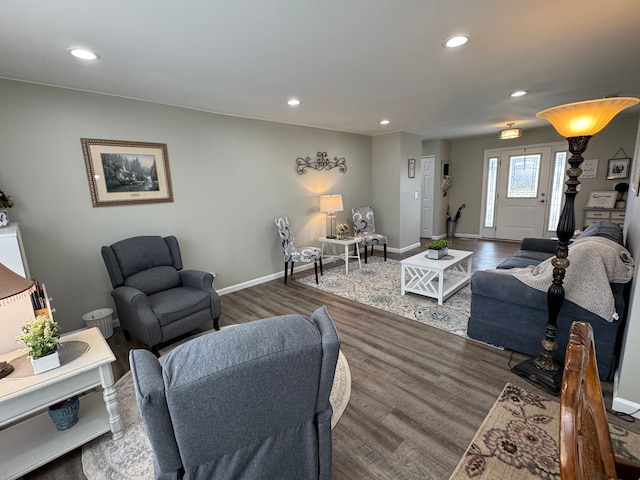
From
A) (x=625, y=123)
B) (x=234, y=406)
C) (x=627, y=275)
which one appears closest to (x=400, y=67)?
(x=627, y=275)

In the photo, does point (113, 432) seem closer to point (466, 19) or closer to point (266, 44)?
point (266, 44)

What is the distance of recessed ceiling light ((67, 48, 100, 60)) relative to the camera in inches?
78.1

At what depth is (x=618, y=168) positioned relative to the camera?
508 cm

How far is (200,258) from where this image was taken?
374cm

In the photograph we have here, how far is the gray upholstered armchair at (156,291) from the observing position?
2.48 m

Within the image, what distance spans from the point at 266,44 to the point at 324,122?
2648 mm

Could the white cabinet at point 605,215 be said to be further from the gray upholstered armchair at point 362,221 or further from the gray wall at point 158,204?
the gray wall at point 158,204

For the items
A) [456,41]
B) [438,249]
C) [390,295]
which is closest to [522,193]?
[438,249]

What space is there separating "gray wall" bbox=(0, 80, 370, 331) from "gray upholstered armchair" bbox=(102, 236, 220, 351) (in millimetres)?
353

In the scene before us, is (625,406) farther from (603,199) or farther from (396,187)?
(603,199)

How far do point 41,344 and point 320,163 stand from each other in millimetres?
4230

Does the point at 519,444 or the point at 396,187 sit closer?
the point at 519,444

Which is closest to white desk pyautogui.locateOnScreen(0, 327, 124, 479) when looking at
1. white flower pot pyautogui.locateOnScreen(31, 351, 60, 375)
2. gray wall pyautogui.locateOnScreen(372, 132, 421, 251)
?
white flower pot pyautogui.locateOnScreen(31, 351, 60, 375)

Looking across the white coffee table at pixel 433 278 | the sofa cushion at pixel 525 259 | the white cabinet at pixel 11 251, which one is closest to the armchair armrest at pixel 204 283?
the white cabinet at pixel 11 251
